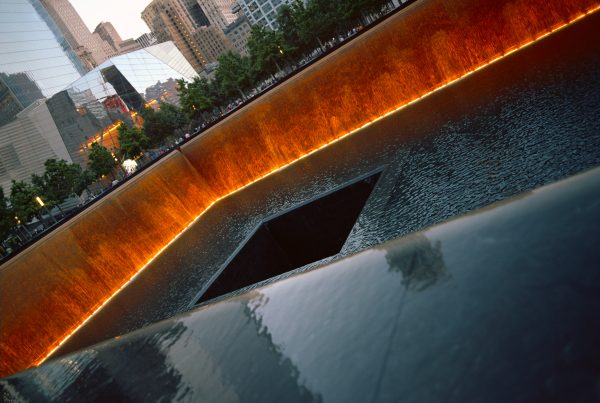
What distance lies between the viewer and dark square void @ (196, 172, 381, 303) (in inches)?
209

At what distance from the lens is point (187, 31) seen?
159750 mm

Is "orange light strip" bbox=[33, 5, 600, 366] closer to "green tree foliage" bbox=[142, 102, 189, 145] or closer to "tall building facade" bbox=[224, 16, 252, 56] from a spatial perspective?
"green tree foliage" bbox=[142, 102, 189, 145]

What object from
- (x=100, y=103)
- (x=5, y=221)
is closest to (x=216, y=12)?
(x=100, y=103)

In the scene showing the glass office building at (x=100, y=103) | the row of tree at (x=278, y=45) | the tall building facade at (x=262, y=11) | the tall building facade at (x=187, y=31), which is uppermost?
the tall building facade at (x=187, y=31)

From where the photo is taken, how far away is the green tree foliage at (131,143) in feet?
123

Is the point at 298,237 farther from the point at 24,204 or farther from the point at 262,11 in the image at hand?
the point at 262,11

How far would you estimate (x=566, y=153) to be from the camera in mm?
3492

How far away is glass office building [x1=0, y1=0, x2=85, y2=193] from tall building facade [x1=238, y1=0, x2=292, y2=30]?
6028 cm

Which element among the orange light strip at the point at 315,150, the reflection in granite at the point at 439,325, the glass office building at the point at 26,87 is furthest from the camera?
the glass office building at the point at 26,87

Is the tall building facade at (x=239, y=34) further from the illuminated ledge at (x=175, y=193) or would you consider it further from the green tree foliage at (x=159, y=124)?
the illuminated ledge at (x=175, y=193)

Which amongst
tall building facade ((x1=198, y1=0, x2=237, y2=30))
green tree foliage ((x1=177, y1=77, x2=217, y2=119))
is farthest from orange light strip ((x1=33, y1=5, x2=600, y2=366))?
tall building facade ((x1=198, y1=0, x2=237, y2=30))

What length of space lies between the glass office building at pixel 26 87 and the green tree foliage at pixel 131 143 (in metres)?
13.9

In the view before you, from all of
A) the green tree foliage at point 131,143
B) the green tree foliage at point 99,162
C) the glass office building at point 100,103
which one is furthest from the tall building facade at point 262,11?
the green tree foliage at point 99,162

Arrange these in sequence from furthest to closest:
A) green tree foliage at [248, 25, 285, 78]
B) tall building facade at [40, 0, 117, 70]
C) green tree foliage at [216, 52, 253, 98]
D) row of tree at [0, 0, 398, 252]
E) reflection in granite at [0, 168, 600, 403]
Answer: tall building facade at [40, 0, 117, 70] → green tree foliage at [216, 52, 253, 98] → green tree foliage at [248, 25, 285, 78] → row of tree at [0, 0, 398, 252] → reflection in granite at [0, 168, 600, 403]
